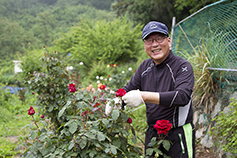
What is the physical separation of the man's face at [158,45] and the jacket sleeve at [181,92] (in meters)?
0.19

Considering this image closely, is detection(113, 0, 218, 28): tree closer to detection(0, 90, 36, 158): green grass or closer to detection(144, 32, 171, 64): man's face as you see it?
detection(0, 90, 36, 158): green grass

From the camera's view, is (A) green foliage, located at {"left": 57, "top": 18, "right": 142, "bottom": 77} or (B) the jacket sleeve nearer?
(B) the jacket sleeve

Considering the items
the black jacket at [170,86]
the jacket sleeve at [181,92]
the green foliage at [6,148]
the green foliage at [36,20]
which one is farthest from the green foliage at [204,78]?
the green foliage at [36,20]

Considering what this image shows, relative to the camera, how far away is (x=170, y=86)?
4.90 feet

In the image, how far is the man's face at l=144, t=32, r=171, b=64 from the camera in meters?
1.49

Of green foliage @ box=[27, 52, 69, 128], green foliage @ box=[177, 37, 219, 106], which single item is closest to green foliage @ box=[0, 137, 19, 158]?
green foliage @ box=[27, 52, 69, 128]

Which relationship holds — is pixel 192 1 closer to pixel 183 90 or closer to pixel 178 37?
pixel 178 37

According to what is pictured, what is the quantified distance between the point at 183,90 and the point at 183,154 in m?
0.60

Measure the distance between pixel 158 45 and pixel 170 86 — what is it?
0.33 meters

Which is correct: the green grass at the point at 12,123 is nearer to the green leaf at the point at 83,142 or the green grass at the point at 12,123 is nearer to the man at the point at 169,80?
the green leaf at the point at 83,142

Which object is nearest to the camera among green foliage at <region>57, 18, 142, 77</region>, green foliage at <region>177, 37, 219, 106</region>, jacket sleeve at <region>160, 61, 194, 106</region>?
jacket sleeve at <region>160, 61, 194, 106</region>

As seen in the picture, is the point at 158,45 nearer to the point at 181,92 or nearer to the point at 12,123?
the point at 181,92

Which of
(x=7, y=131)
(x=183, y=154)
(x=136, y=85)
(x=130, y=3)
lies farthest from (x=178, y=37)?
(x=130, y=3)

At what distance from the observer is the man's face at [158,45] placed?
1.49m
